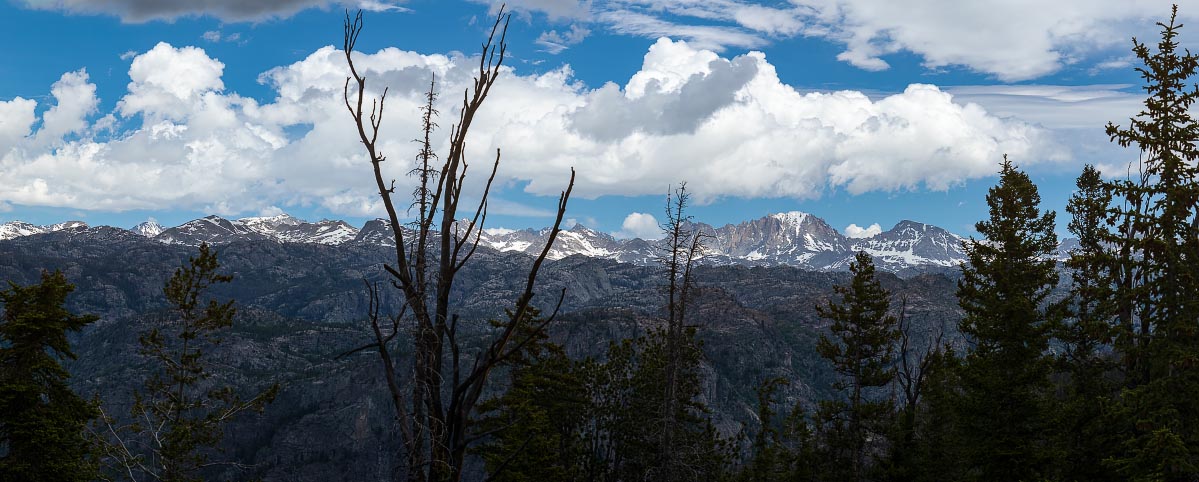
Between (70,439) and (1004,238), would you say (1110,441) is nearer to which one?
(1004,238)

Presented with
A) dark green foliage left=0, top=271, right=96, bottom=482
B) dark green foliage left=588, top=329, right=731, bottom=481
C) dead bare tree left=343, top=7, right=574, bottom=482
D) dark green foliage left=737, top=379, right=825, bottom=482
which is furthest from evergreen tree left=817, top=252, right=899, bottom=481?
dead bare tree left=343, top=7, right=574, bottom=482

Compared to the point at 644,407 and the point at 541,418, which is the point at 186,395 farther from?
the point at 644,407

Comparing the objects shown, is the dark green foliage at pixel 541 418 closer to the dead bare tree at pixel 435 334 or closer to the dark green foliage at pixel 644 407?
the dark green foliage at pixel 644 407

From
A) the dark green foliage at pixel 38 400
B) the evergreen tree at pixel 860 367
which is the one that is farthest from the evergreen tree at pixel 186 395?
the evergreen tree at pixel 860 367

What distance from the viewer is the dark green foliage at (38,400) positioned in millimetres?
24000

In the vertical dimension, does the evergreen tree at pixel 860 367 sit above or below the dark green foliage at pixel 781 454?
above

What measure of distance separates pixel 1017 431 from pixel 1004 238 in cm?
794

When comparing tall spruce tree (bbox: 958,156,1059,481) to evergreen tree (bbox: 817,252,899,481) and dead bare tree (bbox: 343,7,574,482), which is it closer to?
evergreen tree (bbox: 817,252,899,481)

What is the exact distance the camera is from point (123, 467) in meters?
19.7

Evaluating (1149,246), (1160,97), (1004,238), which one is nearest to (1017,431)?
(1004,238)

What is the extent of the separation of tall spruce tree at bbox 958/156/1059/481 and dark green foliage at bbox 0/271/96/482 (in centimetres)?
3017

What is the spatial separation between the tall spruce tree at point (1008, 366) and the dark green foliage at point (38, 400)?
30.2 meters

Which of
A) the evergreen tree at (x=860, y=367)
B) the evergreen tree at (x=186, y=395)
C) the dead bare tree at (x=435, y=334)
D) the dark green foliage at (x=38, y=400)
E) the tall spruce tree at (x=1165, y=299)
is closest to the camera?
the dead bare tree at (x=435, y=334)

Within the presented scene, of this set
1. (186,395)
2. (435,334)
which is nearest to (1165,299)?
(435,334)
